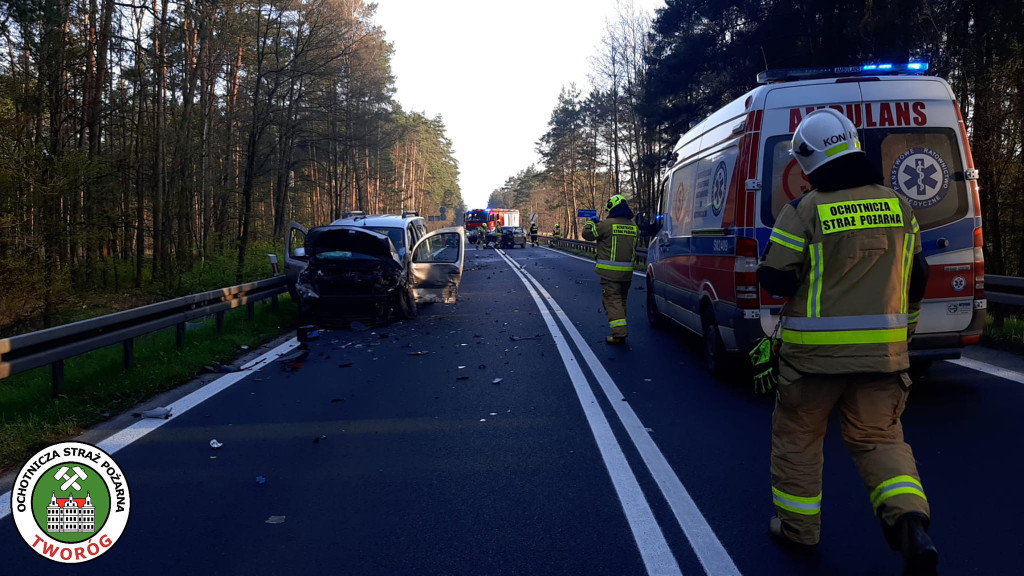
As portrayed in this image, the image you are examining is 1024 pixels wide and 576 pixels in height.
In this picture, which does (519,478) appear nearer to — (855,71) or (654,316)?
(855,71)

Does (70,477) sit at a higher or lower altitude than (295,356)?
higher

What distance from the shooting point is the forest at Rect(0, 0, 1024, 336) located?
10.9m

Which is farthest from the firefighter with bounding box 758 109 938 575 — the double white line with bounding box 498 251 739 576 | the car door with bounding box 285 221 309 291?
the car door with bounding box 285 221 309 291

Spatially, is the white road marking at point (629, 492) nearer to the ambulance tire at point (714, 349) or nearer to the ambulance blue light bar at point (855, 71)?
the ambulance tire at point (714, 349)

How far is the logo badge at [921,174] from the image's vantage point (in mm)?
6035

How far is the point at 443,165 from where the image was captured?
9612 centimetres

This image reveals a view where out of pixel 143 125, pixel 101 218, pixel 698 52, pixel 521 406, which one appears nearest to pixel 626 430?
pixel 521 406

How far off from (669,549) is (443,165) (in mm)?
94957

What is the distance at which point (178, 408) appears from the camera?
6.41 metres

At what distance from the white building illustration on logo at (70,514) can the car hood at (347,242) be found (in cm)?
794

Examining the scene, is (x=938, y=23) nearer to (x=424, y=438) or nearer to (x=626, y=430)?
(x=626, y=430)

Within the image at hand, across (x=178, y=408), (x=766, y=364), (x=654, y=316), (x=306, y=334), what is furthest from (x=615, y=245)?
(x=766, y=364)

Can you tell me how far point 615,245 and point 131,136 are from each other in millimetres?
14790

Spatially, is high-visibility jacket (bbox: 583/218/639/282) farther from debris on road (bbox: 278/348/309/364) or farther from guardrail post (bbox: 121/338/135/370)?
guardrail post (bbox: 121/338/135/370)
